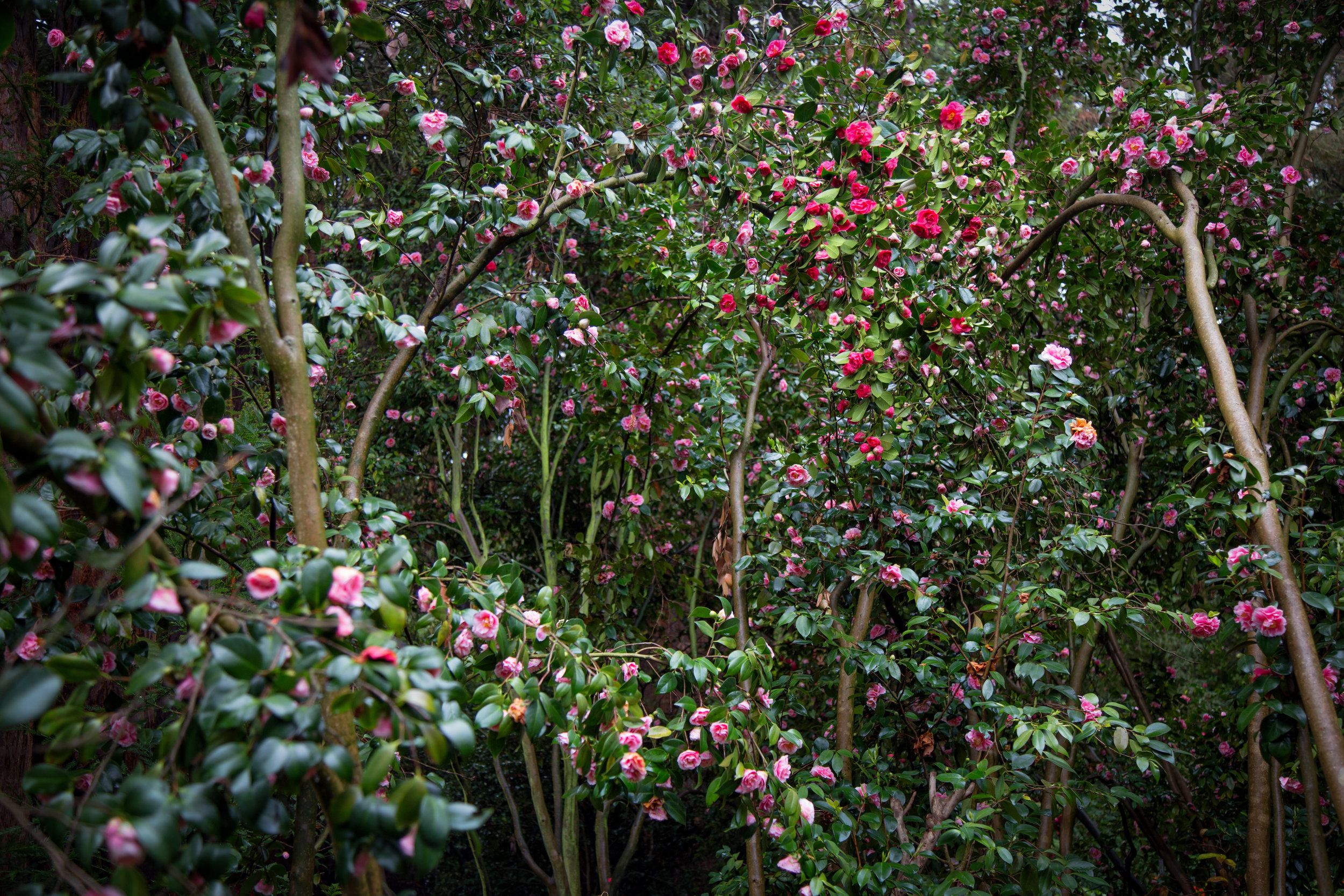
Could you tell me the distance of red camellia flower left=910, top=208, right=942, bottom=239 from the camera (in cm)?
166

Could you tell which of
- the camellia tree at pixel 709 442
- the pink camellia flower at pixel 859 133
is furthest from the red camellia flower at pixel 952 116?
the pink camellia flower at pixel 859 133

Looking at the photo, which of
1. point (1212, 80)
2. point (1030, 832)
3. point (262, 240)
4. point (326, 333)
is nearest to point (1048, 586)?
point (1030, 832)

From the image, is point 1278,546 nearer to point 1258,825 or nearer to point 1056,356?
point 1056,356

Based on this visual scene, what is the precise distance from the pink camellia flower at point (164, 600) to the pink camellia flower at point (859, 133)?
1.41 m

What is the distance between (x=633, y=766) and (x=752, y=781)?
0.33 meters

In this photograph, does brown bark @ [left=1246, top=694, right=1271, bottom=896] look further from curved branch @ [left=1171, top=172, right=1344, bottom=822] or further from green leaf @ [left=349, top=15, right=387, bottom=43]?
green leaf @ [left=349, top=15, right=387, bottom=43]

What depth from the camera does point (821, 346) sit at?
81.7 inches

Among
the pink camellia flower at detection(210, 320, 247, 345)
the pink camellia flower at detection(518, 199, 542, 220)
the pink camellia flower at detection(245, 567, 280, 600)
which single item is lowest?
the pink camellia flower at detection(245, 567, 280, 600)

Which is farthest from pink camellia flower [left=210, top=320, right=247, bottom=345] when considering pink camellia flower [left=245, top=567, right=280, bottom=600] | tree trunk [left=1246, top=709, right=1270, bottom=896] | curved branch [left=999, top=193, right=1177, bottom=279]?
tree trunk [left=1246, top=709, right=1270, bottom=896]

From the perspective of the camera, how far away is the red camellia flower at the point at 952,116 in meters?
1.74

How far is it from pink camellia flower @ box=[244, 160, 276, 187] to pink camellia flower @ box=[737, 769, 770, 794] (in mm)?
1341

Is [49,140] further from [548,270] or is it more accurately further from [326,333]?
[548,270]

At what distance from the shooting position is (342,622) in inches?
34.8

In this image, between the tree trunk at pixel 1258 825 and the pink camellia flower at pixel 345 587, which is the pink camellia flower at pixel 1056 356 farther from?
the pink camellia flower at pixel 345 587
